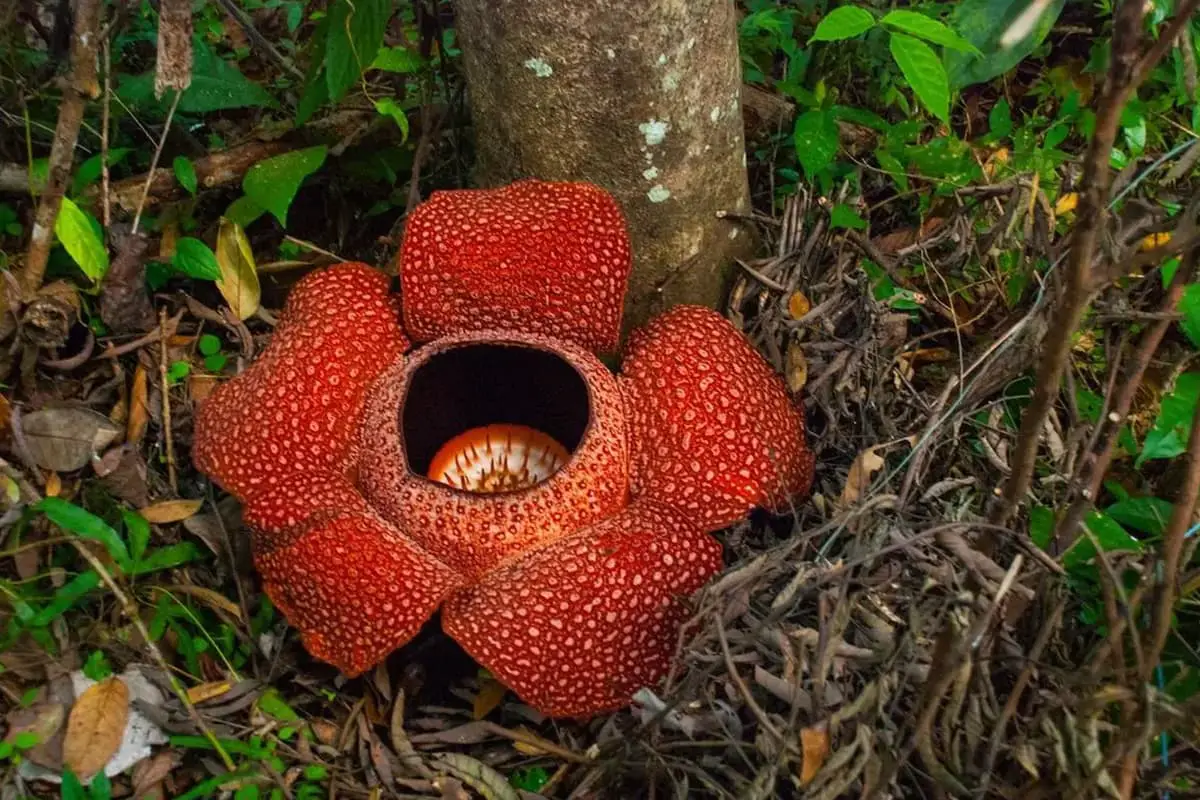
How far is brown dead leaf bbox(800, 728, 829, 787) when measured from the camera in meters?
1.37

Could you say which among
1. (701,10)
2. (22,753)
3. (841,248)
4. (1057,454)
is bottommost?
(22,753)

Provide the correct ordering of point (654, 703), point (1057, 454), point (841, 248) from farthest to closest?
1. point (841, 248)
2. point (1057, 454)
3. point (654, 703)

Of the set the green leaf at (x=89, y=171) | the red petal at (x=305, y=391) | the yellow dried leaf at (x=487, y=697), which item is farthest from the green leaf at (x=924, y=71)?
the green leaf at (x=89, y=171)

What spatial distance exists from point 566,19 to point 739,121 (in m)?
0.48

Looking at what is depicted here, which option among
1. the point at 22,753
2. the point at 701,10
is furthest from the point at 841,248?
the point at 22,753

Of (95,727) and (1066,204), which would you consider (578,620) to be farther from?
(1066,204)

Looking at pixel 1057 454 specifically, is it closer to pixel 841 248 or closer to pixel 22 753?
pixel 841 248

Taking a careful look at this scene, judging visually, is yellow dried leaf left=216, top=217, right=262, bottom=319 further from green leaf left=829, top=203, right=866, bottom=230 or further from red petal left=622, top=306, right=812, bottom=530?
green leaf left=829, top=203, right=866, bottom=230

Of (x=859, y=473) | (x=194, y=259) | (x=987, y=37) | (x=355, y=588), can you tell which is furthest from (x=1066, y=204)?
(x=194, y=259)

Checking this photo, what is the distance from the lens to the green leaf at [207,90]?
7.73 ft

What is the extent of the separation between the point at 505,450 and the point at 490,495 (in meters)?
0.41

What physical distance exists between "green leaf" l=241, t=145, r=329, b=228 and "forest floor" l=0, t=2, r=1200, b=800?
2 cm

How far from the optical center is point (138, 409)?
2.16m

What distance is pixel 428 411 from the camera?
204 cm
